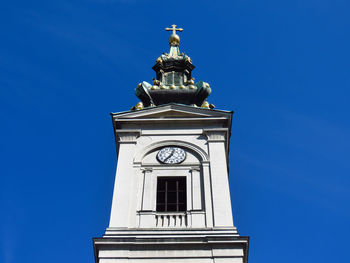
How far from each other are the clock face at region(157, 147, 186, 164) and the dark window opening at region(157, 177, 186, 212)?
86cm

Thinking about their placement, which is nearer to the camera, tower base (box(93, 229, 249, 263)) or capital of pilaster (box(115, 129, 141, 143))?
tower base (box(93, 229, 249, 263))

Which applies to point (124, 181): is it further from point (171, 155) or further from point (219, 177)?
point (219, 177)

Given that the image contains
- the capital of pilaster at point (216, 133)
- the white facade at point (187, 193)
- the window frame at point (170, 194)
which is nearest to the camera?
the white facade at point (187, 193)

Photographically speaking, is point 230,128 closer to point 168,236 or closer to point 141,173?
point 141,173

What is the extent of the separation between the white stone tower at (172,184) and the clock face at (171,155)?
4 centimetres

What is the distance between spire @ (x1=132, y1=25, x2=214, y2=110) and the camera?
28.8 m

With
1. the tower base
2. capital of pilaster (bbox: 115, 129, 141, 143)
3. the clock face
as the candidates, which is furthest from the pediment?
the tower base

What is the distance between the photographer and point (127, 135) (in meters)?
25.6

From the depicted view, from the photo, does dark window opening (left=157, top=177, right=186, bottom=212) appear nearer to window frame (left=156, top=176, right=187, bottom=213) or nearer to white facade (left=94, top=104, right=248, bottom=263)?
window frame (left=156, top=176, right=187, bottom=213)

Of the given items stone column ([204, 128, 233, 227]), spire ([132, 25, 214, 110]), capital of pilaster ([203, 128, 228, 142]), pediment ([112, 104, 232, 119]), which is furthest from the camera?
spire ([132, 25, 214, 110])

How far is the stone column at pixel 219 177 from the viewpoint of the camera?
21.8m

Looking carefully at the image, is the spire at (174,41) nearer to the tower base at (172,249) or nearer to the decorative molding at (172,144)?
the decorative molding at (172,144)

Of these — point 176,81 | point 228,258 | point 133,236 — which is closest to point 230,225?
point 228,258

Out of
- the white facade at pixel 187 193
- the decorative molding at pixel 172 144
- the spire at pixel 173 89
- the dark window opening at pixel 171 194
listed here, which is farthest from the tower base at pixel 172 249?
the spire at pixel 173 89
